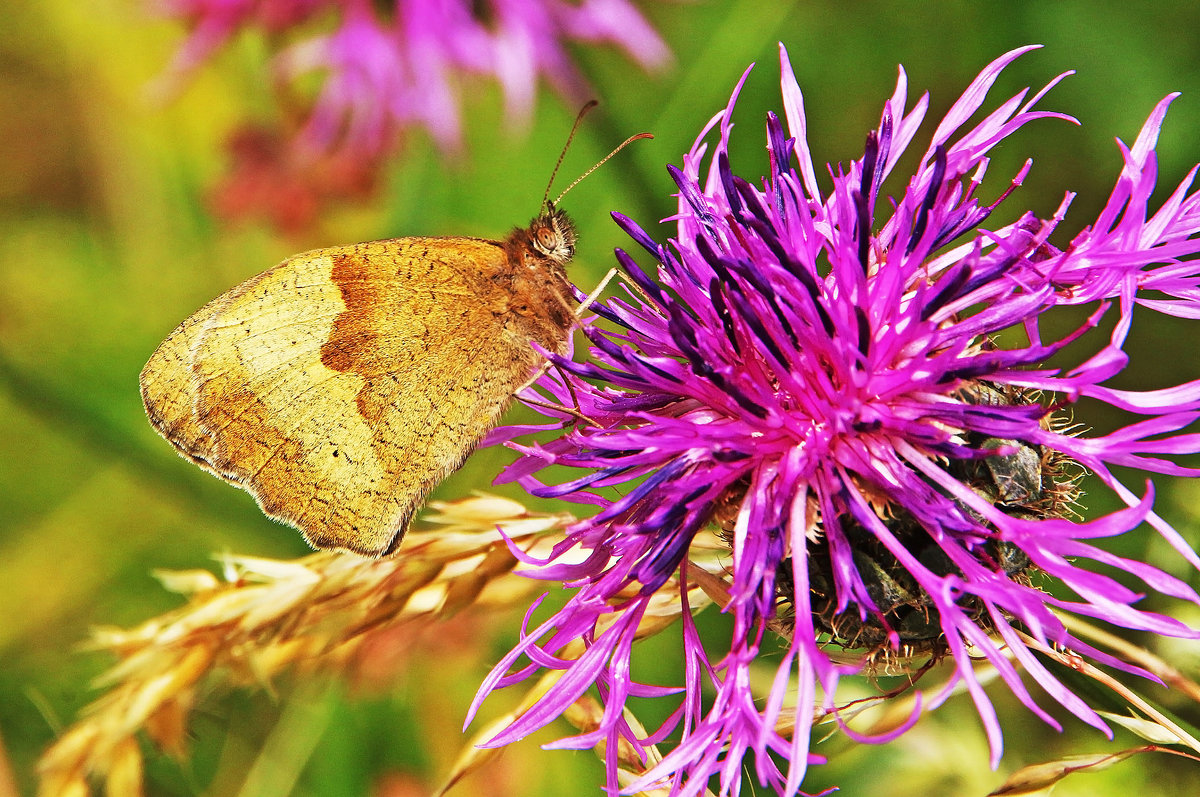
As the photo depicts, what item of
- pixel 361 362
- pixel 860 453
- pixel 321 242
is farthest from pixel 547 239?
pixel 321 242

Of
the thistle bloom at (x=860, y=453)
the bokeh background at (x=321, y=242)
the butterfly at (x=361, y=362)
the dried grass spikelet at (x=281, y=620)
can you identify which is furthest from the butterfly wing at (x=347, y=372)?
the bokeh background at (x=321, y=242)

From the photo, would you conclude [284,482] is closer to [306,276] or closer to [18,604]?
[306,276]

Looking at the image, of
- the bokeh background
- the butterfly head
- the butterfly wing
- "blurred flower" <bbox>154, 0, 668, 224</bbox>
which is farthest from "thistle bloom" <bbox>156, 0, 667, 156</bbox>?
the butterfly wing

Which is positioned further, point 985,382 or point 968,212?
point 968,212

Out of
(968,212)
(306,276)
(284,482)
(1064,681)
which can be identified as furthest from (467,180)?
(1064,681)

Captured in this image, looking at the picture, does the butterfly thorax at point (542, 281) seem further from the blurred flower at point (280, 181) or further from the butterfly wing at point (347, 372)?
the blurred flower at point (280, 181)

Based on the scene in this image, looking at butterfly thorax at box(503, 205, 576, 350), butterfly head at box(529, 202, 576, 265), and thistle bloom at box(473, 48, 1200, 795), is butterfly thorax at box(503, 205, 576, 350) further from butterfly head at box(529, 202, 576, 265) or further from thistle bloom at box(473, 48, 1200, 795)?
thistle bloom at box(473, 48, 1200, 795)
